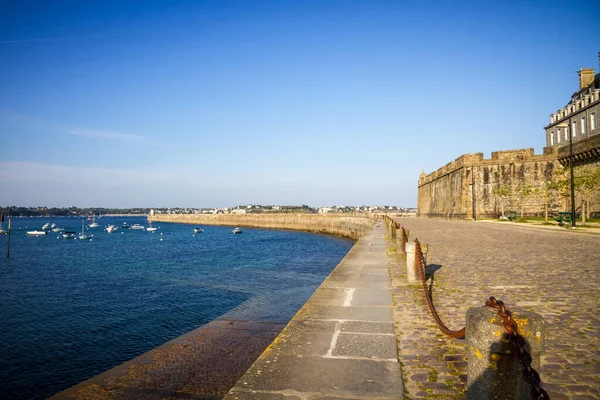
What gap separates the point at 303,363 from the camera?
12.7 feet

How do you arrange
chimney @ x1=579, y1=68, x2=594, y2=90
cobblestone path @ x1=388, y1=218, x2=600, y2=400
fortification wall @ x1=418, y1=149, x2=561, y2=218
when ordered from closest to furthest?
cobblestone path @ x1=388, y1=218, x2=600, y2=400
fortification wall @ x1=418, y1=149, x2=561, y2=218
chimney @ x1=579, y1=68, x2=594, y2=90

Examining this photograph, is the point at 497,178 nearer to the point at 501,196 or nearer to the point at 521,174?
the point at 501,196

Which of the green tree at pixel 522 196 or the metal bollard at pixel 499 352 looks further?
the green tree at pixel 522 196

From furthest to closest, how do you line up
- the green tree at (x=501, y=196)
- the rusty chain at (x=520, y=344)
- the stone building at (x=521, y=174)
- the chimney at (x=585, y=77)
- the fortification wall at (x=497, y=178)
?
the chimney at (x=585, y=77) < the green tree at (x=501, y=196) < the fortification wall at (x=497, y=178) < the stone building at (x=521, y=174) < the rusty chain at (x=520, y=344)

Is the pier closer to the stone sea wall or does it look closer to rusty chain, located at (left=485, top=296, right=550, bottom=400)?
rusty chain, located at (left=485, top=296, right=550, bottom=400)

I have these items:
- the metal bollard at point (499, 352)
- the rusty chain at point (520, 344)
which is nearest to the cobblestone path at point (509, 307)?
the metal bollard at point (499, 352)

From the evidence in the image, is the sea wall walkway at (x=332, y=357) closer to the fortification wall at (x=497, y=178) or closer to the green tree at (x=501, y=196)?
the green tree at (x=501, y=196)

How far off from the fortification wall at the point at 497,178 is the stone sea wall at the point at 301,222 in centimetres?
1122

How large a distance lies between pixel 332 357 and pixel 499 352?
2171mm

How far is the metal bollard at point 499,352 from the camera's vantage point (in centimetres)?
213

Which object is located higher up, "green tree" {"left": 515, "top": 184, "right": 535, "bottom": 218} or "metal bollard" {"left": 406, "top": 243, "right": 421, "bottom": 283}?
"green tree" {"left": 515, "top": 184, "right": 535, "bottom": 218}

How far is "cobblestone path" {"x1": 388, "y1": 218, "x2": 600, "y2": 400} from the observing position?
3385mm

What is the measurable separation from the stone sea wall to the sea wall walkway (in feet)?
105

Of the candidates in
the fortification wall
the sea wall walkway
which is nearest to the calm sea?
the sea wall walkway
